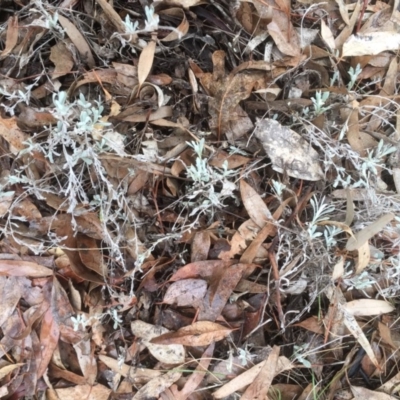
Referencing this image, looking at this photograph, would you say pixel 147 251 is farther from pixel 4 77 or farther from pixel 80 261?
pixel 4 77

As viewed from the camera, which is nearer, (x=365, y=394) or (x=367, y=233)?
(x=367, y=233)

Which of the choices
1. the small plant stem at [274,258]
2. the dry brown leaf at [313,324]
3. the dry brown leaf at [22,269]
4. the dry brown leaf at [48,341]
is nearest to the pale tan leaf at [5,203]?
the dry brown leaf at [22,269]

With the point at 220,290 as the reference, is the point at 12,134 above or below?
above

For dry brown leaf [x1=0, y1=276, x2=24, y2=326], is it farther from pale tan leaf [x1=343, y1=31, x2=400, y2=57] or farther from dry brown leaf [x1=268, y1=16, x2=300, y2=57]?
pale tan leaf [x1=343, y1=31, x2=400, y2=57]

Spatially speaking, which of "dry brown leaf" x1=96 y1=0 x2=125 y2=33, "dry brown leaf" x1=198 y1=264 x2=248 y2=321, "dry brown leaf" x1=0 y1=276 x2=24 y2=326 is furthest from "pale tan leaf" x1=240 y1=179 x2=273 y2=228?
"dry brown leaf" x1=0 y1=276 x2=24 y2=326

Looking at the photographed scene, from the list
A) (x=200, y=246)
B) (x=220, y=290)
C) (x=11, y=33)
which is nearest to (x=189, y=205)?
(x=200, y=246)

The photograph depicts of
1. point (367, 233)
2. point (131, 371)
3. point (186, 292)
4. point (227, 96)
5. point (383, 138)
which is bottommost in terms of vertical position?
point (131, 371)

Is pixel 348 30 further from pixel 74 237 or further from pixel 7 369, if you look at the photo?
pixel 7 369
